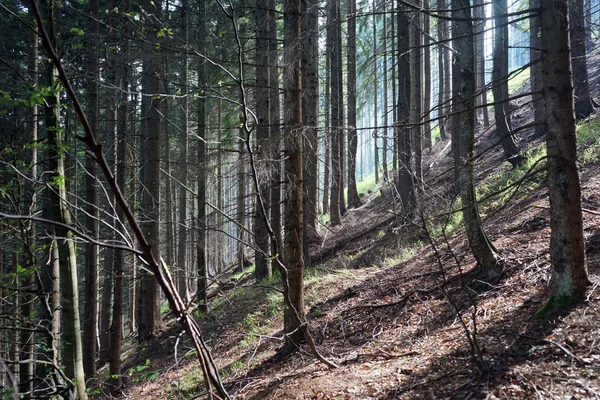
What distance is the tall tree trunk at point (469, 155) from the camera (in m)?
6.22

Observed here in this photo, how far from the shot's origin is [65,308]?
5195 mm

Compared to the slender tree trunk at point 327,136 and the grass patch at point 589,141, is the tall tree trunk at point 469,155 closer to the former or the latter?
the slender tree trunk at point 327,136

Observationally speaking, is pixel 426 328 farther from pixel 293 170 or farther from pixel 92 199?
pixel 92 199

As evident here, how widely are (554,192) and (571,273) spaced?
0.89m

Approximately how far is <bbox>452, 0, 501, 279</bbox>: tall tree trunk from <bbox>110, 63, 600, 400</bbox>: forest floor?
1.05 ft

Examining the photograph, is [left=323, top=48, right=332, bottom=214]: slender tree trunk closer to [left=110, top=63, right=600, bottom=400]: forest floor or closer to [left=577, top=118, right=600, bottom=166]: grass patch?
[left=110, top=63, right=600, bottom=400]: forest floor

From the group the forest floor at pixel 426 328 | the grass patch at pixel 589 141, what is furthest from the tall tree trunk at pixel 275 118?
the grass patch at pixel 589 141

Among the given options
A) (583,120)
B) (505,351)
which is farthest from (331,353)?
(583,120)

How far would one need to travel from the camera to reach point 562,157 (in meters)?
4.63

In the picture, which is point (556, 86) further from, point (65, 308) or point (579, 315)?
point (65, 308)

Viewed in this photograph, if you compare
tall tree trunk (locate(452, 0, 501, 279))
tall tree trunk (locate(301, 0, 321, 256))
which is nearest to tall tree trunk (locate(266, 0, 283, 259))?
tall tree trunk (locate(301, 0, 321, 256))

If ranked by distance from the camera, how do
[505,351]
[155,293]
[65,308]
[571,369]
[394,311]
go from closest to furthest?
1. [571,369]
2. [505,351]
3. [65,308]
4. [394,311]
5. [155,293]

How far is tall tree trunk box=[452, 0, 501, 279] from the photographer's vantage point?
245 inches

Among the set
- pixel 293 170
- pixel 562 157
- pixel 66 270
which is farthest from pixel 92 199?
pixel 562 157
